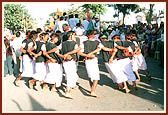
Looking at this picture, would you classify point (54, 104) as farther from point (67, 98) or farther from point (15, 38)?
point (15, 38)

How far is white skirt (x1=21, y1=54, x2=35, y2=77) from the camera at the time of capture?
783 cm

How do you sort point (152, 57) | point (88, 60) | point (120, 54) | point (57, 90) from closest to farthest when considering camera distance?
point (88, 60)
point (120, 54)
point (57, 90)
point (152, 57)

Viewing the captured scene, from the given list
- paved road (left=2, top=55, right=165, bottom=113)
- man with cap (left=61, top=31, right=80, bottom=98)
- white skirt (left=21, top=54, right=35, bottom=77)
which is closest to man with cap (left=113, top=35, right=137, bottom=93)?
paved road (left=2, top=55, right=165, bottom=113)

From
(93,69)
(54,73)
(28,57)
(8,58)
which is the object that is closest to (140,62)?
(93,69)

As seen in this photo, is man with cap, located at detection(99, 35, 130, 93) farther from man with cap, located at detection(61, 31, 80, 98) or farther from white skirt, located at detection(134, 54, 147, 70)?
white skirt, located at detection(134, 54, 147, 70)

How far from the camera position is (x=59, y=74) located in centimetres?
700

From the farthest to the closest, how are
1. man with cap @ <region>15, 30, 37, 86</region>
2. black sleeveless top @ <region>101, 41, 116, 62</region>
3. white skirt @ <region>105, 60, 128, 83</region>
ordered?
1. man with cap @ <region>15, 30, 37, 86</region>
2. white skirt @ <region>105, 60, 128, 83</region>
3. black sleeveless top @ <region>101, 41, 116, 62</region>

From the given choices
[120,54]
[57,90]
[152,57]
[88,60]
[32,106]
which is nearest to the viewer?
[32,106]

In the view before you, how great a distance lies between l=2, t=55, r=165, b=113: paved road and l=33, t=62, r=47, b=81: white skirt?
447mm

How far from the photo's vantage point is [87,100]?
20.2 feet

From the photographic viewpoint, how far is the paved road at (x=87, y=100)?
18.4 ft

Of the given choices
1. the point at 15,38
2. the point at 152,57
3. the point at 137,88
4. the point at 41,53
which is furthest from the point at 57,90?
the point at 152,57

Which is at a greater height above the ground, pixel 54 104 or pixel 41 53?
pixel 41 53

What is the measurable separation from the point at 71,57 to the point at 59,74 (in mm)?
1018
